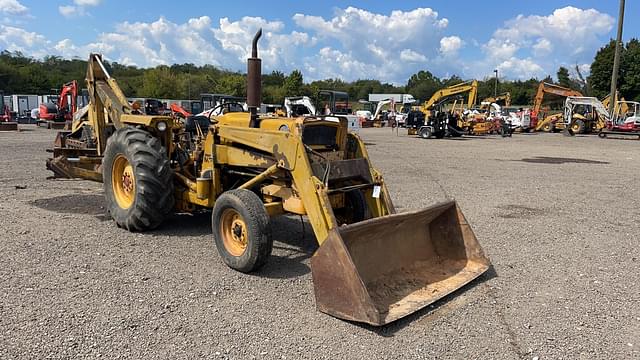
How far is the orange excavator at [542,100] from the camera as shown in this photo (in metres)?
33.6

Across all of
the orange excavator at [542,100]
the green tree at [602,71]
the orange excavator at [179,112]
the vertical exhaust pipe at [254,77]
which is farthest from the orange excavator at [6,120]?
the green tree at [602,71]

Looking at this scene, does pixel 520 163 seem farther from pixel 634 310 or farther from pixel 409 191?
pixel 634 310

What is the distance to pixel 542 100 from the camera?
117 feet

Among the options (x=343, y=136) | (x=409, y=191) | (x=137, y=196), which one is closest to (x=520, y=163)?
(x=409, y=191)

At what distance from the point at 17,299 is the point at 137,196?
198cm

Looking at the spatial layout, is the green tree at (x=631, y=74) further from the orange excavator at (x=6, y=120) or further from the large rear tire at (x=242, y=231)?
the large rear tire at (x=242, y=231)

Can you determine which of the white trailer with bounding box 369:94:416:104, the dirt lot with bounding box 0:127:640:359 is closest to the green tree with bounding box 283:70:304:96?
the white trailer with bounding box 369:94:416:104

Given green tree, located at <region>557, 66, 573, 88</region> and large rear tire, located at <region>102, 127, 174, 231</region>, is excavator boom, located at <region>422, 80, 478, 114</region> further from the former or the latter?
green tree, located at <region>557, 66, 573, 88</region>

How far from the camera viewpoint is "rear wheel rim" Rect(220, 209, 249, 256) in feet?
16.7

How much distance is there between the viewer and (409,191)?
10047 mm

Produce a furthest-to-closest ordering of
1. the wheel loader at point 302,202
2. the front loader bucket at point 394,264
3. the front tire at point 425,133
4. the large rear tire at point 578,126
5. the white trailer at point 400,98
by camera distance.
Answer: the white trailer at point 400,98, the large rear tire at point 578,126, the front tire at point 425,133, the wheel loader at point 302,202, the front loader bucket at point 394,264

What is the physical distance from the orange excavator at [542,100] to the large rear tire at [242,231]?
108 ft

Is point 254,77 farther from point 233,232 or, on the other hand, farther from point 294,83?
point 294,83

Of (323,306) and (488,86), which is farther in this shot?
(488,86)
